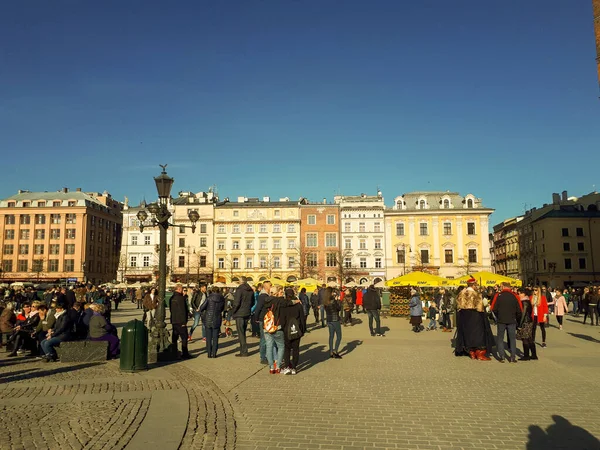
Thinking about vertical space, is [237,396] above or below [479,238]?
below

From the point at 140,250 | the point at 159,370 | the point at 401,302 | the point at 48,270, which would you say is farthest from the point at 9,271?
the point at 159,370

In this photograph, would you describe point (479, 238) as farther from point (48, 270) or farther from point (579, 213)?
→ point (48, 270)

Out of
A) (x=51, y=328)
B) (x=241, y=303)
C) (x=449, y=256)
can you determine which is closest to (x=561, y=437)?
(x=241, y=303)

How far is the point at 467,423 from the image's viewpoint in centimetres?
642

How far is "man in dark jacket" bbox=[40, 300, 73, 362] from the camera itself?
1198 centimetres

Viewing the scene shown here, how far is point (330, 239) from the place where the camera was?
67875mm

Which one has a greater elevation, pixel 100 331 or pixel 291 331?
pixel 291 331

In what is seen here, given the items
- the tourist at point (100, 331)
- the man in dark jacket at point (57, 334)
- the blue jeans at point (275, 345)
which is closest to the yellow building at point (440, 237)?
the tourist at point (100, 331)

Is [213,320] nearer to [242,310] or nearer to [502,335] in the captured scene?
[242,310]

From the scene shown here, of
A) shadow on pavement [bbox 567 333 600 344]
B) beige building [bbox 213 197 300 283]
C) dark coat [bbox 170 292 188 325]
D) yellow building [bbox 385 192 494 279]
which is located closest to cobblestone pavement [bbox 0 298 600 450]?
dark coat [bbox 170 292 188 325]

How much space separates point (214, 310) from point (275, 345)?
2708mm

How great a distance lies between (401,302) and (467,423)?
2303 centimetres

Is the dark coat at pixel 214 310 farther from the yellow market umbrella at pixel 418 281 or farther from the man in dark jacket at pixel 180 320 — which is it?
the yellow market umbrella at pixel 418 281

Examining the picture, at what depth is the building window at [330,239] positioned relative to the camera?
6775cm
